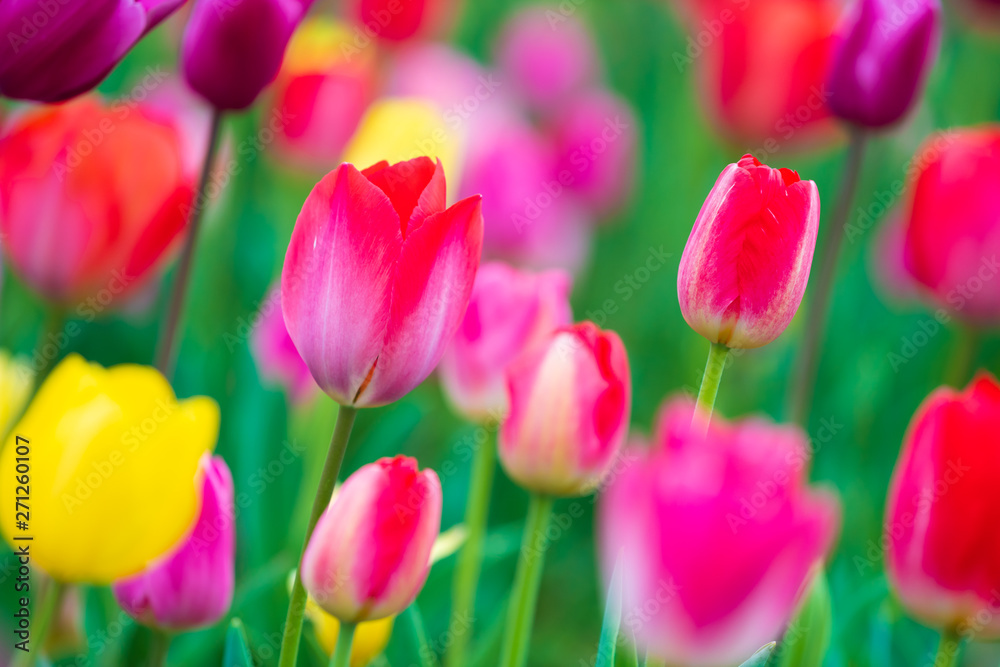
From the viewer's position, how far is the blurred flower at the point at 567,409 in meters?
0.54

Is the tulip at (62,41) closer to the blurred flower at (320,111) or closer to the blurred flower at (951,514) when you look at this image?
the blurred flower at (951,514)

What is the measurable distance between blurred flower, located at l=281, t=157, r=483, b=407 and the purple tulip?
402 millimetres

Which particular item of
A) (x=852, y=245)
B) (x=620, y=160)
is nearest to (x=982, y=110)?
(x=852, y=245)

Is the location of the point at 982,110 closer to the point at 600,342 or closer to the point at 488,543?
the point at 488,543

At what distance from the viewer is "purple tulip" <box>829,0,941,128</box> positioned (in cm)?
71

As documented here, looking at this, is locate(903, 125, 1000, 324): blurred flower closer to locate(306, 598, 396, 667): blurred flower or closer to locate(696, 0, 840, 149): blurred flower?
locate(696, 0, 840, 149): blurred flower

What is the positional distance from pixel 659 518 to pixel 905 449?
0.21 m

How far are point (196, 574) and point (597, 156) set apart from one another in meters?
1.12

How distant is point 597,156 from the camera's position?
59.6 inches

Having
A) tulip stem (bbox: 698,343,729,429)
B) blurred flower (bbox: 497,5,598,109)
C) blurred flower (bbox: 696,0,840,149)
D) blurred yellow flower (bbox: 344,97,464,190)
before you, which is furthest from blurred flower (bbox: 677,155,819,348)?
blurred flower (bbox: 497,5,598,109)

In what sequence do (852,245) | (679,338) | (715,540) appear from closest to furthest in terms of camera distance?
(715,540)
(679,338)
(852,245)

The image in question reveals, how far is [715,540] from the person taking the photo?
0.37 m

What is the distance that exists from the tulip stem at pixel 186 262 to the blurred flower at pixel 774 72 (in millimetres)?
776

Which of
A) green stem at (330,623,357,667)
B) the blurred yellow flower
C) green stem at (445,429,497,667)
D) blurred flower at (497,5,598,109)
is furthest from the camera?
blurred flower at (497,5,598,109)
